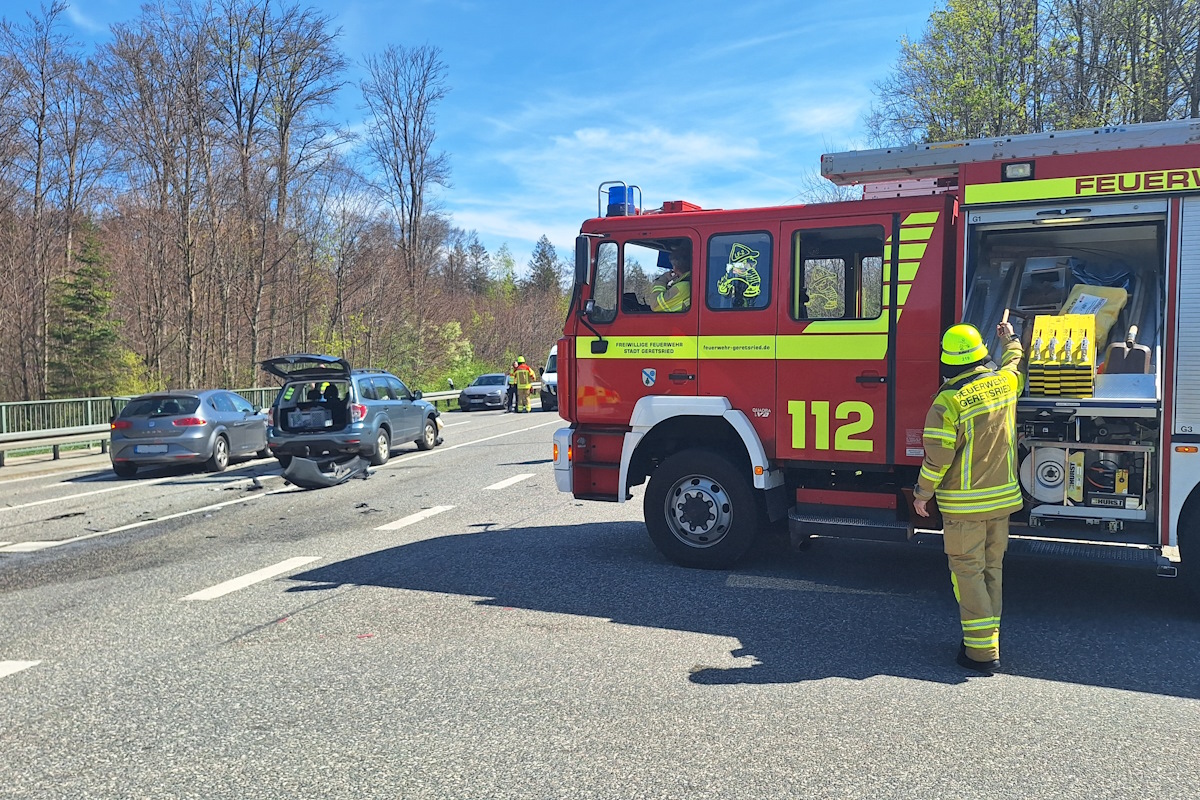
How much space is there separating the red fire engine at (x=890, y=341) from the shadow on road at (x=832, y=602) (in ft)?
1.38

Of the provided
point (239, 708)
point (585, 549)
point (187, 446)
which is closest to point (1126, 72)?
point (585, 549)

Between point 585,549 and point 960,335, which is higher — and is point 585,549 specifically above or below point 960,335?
below

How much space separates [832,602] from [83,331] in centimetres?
2258

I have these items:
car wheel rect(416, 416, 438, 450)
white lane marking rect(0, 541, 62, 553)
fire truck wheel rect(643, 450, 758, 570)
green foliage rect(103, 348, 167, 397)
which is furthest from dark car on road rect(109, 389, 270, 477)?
fire truck wheel rect(643, 450, 758, 570)

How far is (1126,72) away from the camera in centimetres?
2175

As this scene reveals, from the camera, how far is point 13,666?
203 inches

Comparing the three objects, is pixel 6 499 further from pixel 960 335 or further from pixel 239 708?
pixel 960 335

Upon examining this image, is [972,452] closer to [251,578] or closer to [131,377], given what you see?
[251,578]

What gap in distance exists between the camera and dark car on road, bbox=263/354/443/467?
13.5 m

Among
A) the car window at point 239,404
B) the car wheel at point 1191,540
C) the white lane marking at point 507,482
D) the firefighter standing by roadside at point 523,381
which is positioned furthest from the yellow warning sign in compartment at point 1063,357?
the firefighter standing by roadside at point 523,381

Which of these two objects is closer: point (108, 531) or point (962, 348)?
point (962, 348)

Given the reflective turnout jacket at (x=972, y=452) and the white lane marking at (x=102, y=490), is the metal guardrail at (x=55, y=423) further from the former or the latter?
the reflective turnout jacket at (x=972, y=452)

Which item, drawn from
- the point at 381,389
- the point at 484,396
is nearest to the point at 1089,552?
the point at 381,389

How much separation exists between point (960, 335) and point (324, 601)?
4.52 meters
